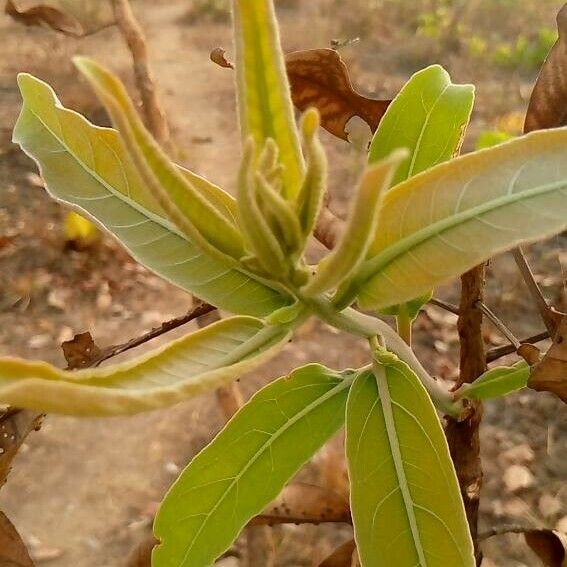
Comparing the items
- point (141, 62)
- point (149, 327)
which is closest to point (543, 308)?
point (141, 62)

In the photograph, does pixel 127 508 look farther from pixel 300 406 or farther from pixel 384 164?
pixel 384 164

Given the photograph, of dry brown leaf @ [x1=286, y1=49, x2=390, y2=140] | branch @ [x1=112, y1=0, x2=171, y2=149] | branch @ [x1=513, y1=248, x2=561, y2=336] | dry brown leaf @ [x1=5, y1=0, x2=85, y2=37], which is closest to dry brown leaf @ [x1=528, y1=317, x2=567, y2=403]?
branch @ [x1=513, y1=248, x2=561, y2=336]

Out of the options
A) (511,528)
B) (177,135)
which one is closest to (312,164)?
(511,528)

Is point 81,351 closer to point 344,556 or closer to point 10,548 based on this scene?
point 10,548

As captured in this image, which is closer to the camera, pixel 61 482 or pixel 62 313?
pixel 61 482

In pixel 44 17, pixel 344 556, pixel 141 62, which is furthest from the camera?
pixel 141 62

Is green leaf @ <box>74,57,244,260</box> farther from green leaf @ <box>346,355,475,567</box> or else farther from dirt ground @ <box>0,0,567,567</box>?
dirt ground @ <box>0,0,567,567</box>
